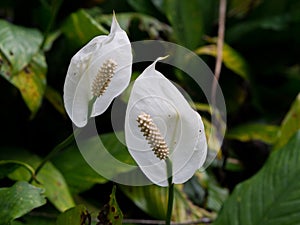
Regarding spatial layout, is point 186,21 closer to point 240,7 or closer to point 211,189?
point 240,7

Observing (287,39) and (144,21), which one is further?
(287,39)

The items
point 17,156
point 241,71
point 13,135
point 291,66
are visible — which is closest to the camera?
point 17,156

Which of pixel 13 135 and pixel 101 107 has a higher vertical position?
pixel 101 107

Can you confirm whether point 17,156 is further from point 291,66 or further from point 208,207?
point 291,66

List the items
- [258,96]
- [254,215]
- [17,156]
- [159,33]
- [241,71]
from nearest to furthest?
[254,215] → [17,156] → [159,33] → [241,71] → [258,96]

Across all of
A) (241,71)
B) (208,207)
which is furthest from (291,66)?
(208,207)

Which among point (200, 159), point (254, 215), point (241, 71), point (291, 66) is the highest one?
point (200, 159)

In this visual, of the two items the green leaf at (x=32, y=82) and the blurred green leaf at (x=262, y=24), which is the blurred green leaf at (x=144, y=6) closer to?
the blurred green leaf at (x=262, y=24)
